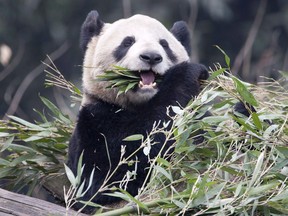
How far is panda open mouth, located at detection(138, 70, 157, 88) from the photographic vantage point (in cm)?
655

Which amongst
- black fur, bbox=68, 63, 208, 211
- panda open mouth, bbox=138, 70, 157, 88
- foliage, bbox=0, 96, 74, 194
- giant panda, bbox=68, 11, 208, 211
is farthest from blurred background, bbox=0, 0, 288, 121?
panda open mouth, bbox=138, 70, 157, 88

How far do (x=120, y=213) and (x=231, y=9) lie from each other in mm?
12536

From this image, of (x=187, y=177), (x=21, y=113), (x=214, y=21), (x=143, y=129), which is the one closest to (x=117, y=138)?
(x=143, y=129)

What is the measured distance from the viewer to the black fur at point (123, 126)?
259 inches

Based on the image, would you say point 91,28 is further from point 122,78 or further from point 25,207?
point 25,207

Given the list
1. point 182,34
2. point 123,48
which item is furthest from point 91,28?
point 182,34

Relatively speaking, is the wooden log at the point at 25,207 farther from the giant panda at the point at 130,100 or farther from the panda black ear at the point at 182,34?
the panda black ear at the point at 182,34

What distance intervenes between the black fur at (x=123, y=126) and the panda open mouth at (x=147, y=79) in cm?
8

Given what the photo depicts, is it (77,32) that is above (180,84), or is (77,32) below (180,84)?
below

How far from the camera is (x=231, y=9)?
683 inches

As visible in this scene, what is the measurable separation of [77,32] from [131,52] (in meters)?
9.83

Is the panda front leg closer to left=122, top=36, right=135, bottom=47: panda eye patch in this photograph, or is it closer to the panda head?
the panda head

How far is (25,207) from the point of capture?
5.52 m

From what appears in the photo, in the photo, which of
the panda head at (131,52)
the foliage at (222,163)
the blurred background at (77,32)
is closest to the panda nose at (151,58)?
the panda head at (131,52)
